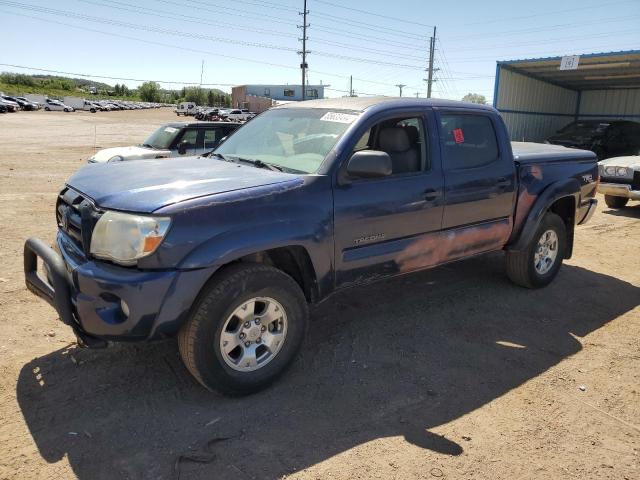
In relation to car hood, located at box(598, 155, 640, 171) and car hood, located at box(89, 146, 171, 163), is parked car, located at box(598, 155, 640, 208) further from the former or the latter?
car hood, located at box(89, 146, 171, 163)

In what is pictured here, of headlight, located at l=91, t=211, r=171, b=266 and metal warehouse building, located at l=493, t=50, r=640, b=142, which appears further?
metal warehouse building, located at l=493, t=50, r=640, b=142

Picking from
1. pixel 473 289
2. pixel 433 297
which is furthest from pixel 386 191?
pixel 473 289

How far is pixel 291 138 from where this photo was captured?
405 cm

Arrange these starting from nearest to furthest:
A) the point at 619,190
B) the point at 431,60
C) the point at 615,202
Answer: the point at 619,190, the point at 615,202, the point at 431,60

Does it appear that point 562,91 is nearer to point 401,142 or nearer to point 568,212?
point 568,212

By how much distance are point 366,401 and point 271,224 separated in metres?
1.30

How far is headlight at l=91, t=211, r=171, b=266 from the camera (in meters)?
2.83

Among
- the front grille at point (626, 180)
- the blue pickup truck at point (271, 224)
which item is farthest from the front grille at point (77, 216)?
the front grille at point (626, 180)

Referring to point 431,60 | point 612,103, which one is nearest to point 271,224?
point 612,103

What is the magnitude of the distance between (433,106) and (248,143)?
1.58 m

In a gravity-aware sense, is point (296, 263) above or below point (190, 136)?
below

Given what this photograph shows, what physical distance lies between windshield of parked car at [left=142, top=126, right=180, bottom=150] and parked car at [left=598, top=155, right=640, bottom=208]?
27.9 ft

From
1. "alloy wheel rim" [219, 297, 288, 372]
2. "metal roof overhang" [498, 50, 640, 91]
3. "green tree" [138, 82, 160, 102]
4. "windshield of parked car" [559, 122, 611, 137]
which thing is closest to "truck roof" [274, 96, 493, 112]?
"alloy wheel rim" [219, 297, 288, 372]

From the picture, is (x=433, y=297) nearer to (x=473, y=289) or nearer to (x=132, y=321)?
(x=473, y=289)
